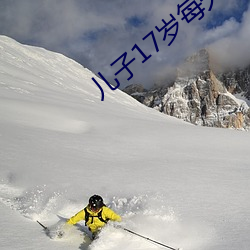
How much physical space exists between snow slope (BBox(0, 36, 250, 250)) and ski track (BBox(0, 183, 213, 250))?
0.06 feet

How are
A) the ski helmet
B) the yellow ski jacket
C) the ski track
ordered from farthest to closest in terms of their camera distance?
1. the yellow ski jacket
2. the ski helmet
3. the ski track

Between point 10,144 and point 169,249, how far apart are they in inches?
306

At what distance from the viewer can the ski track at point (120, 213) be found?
5375mm

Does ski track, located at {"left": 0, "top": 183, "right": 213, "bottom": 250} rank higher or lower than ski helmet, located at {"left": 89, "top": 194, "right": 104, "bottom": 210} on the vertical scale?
lower

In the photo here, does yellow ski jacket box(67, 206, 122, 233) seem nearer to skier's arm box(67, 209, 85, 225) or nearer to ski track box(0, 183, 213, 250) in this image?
skier's arm box(67, 209, 85, 225)

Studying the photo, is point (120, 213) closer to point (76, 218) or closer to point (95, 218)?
point (95, 218)

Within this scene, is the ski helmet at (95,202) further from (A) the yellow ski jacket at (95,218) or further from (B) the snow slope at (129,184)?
(B) the snow slope at (129,184)

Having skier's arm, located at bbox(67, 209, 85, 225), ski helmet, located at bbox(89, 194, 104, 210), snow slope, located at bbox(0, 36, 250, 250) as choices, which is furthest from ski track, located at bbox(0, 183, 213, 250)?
ski helmet, located at bbox(89, 194, 104, 210)

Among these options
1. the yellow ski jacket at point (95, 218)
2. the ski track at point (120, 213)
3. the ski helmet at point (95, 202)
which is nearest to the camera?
the ski track at point (120, 213)

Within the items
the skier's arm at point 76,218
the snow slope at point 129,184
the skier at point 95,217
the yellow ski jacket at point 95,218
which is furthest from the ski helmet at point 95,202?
the snow slope at point 129,184

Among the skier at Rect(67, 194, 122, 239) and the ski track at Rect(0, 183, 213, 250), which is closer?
the ski track at Rect(0, 183, 213, 250)

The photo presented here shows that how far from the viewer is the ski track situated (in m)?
5.38

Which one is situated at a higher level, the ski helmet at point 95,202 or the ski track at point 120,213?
the ski helmet at point 95,202

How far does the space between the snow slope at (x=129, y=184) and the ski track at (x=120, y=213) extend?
2 centimetres
